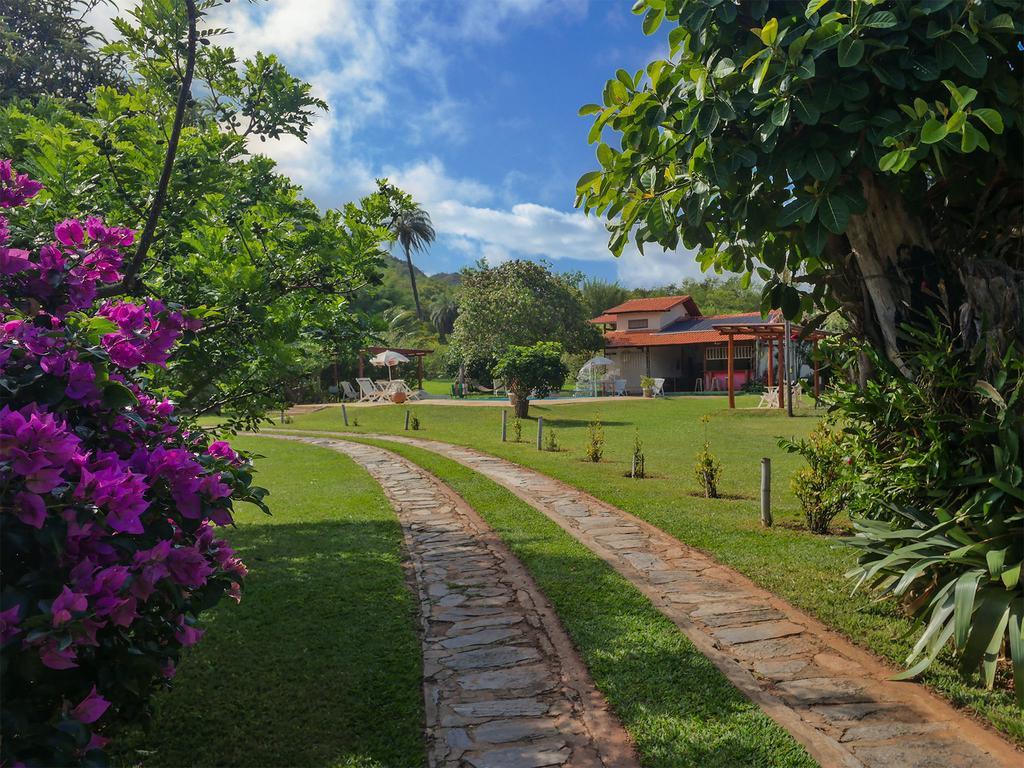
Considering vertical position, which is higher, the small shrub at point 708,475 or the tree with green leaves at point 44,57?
the tree with green leaves at point 44,57

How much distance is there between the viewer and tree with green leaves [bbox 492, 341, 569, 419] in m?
22.3

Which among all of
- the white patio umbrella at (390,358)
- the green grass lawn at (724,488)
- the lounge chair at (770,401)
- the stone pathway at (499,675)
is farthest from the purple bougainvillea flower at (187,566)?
the white patio umbrella at (390,358)

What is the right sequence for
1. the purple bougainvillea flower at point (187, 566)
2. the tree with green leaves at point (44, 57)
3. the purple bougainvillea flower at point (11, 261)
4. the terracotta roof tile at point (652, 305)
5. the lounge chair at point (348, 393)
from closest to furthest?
the purple bougainvillea flower at point (187, 566) < the purple bougainvillea flower at point (11, 261) < the tree with green leaves at point (44, 57) < the lounge chair at point (348, 393) < the terracotta roof tile at point (652, 305)

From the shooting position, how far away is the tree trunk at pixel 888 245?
4723 millimetres

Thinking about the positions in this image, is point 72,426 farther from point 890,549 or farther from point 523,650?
point 890,549

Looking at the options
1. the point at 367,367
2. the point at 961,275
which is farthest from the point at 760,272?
A: the point at 367,367

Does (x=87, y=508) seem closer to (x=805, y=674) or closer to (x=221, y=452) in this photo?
(x=221, y=452)

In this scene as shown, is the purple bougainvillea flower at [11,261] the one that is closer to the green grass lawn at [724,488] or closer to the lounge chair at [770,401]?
the green grass lawn at [724,488]

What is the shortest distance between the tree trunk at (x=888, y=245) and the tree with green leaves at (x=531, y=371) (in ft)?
57.4

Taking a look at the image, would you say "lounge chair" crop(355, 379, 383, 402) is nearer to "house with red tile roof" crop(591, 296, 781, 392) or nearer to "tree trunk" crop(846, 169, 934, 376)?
"house with red tile roof" crop(591, 296, 781, 392)

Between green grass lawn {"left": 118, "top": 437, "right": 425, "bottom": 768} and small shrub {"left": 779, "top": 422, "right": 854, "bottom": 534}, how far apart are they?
12.1 feet

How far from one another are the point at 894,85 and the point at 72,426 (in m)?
4.17

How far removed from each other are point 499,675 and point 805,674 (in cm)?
183

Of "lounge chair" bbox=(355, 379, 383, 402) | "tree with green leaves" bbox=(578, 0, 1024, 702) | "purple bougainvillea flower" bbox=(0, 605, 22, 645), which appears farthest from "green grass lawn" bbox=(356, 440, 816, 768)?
"lounge chair" bbox=(355, 379, 383, 402)
